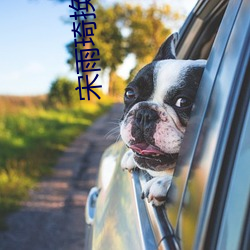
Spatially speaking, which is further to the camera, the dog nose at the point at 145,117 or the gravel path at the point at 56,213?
the gravel path at the point at 56,213

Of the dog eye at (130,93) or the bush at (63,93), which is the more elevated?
the dog eye at (130,93)

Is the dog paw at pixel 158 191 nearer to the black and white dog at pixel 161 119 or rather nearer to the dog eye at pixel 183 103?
the black and white dog at pixel 161 119

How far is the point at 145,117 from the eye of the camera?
5.35 feet

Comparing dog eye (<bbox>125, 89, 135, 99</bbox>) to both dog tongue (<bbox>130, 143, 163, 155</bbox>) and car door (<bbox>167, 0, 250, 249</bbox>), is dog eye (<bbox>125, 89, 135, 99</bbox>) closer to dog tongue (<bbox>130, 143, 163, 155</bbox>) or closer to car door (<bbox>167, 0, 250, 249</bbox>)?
dog tongue (<bbox>130, 143, 163, 155</bbox>)

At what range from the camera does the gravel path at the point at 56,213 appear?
4617 millimetres

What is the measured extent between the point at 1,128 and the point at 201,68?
874 centimetres

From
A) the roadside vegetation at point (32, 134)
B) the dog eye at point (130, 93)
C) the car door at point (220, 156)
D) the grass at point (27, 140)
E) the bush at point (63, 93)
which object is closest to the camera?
the car door at point (220, 156)

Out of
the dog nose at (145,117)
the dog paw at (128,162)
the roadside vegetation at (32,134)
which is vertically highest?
the dog nose at (145,117)

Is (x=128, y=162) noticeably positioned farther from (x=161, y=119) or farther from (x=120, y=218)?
(x=161, y=119)

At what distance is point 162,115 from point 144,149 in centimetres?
13

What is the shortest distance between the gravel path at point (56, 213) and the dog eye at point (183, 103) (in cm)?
198

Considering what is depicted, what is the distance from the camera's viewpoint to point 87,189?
21.2ft

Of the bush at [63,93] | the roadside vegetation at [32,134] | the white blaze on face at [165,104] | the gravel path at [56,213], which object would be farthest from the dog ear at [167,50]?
the bush at [63,93]

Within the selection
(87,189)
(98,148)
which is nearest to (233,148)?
(87,189)
